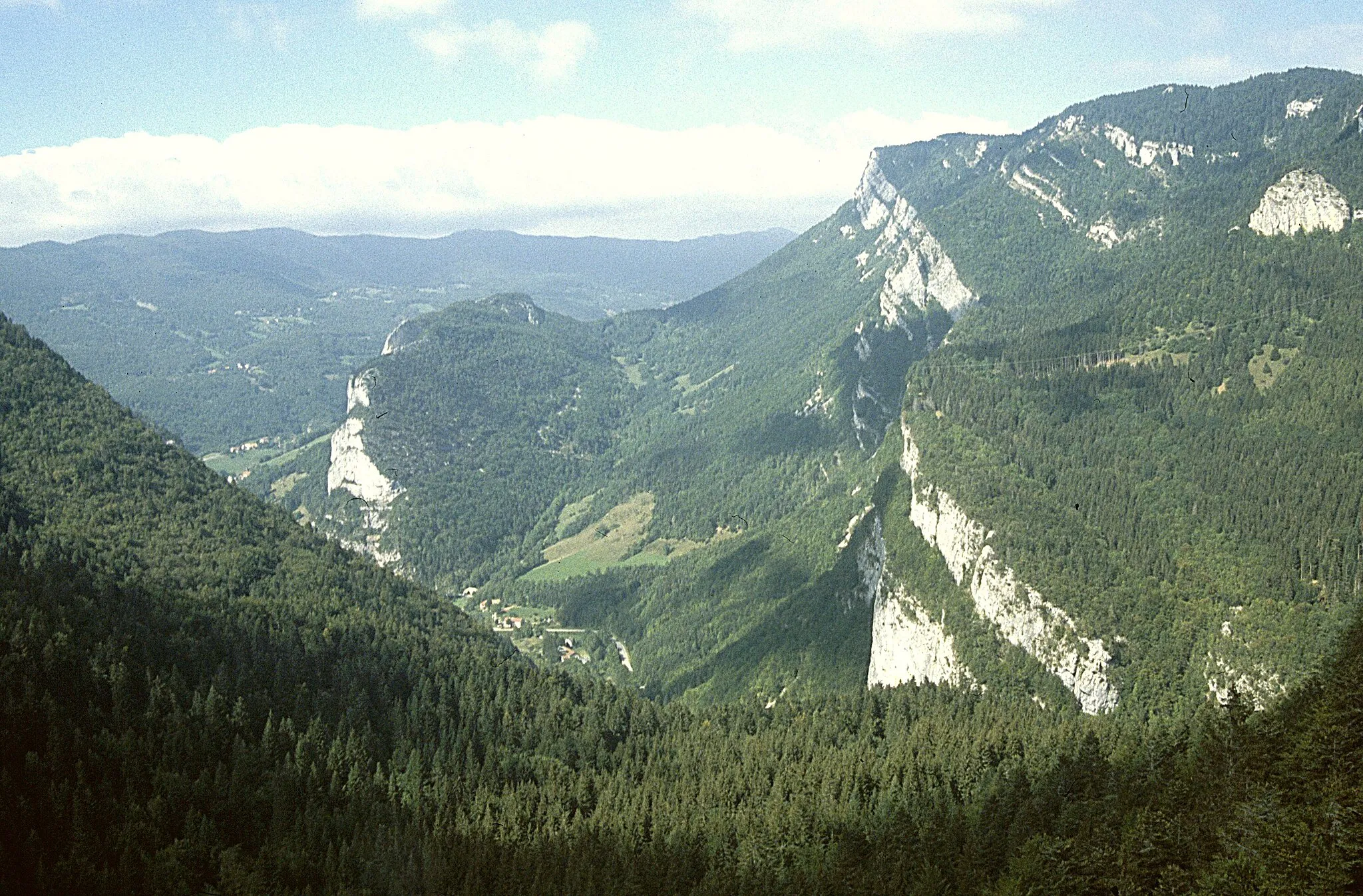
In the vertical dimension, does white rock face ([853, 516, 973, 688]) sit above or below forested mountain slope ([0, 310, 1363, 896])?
below

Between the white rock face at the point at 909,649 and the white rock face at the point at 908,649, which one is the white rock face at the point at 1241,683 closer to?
the white rock face at the point at 909,649

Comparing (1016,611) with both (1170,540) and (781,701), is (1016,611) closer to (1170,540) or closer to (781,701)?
(1170,540)

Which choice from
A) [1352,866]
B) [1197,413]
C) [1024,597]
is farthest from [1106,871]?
[1197,413]

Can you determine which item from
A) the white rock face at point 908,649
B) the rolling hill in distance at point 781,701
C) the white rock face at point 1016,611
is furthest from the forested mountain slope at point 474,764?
the white rock face at point 908,649

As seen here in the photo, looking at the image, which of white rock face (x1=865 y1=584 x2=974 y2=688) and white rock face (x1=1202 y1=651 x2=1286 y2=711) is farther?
white rock face (x1=865 y1=584 x2=974 y2=688)

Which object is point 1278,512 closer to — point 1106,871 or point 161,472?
point 1106,871

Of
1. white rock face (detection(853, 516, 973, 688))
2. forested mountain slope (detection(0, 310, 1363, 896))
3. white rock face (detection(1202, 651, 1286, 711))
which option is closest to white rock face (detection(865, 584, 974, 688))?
white rock face (detection(853, 516, 973, 688))

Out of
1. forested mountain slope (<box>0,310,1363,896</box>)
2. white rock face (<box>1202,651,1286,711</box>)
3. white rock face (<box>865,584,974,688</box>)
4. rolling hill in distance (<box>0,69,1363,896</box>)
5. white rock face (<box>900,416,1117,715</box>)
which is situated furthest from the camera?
white rock face (<box>865,584,974,688</box>)

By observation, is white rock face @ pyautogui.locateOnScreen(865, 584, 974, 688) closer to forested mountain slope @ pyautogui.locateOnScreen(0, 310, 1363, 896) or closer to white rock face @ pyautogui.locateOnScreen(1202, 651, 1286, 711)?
forested mountain slope @ pyautogui.locateOnScreen(0, 310, 1363, 896)
